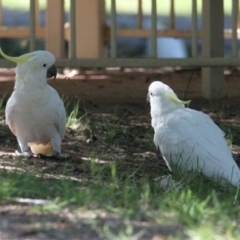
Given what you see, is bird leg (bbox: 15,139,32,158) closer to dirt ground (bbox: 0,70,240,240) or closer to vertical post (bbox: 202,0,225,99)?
dirt ground (bbox: 0,70,240,240)

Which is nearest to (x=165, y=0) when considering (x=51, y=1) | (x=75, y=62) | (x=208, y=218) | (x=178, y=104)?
(x=51, y=1)

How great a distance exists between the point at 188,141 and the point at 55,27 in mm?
3267

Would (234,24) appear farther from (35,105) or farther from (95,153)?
(35,105)

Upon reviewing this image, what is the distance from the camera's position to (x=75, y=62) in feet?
20.6

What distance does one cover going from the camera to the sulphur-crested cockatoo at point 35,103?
486 cm

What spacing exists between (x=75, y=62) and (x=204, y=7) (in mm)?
1299

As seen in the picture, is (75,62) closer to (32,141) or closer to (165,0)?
(32,141)

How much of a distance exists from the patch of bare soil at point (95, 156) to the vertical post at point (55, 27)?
1.25 meters

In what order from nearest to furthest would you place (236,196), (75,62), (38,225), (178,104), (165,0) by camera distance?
(38,225) < (236,196) < (178,104) < (75,62) < (165,0)

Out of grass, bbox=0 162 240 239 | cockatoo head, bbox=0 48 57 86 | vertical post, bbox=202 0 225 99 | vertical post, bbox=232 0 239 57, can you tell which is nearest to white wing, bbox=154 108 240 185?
grass, bbox=0 162 240 239

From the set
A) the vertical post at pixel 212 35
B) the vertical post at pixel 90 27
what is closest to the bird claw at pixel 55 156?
the vertical post at pixel 212 35

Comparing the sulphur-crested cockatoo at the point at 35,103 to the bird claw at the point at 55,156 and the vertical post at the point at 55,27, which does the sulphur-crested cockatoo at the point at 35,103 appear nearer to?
the bird claw at the point at 55,156

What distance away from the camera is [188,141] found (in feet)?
15.2

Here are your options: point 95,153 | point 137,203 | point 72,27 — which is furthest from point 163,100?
point 137,203
